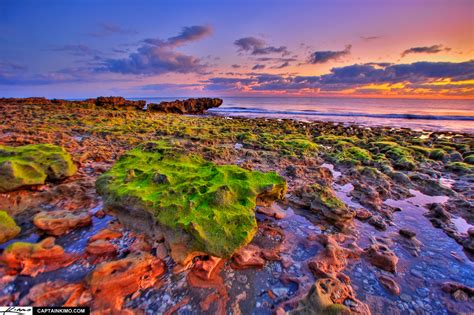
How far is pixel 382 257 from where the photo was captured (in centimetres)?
407

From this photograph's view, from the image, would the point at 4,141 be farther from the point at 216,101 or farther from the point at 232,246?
the point at 216,101

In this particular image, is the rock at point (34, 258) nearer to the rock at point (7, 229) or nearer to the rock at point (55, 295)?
the rock at point (55, 295)

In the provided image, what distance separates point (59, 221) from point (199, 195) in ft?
9.03

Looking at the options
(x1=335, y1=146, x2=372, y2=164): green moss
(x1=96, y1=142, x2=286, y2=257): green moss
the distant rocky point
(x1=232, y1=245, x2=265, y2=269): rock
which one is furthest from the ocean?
(x1=232, y1=245, x2=265, y2=269): rock

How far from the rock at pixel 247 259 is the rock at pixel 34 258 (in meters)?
2.68

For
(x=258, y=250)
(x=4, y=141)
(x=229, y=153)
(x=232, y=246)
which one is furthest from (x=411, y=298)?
(x=4, y=141)

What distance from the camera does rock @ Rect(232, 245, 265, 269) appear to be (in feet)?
12.4

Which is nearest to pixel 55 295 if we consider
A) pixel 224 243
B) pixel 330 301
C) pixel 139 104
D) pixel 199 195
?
pixel 224 243

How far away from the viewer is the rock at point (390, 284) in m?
3.48

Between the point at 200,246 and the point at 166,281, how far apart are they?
69 cm

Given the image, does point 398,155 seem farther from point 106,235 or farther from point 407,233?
point 106,235

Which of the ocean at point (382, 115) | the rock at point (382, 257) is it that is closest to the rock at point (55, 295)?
the rock at point (382, 257)

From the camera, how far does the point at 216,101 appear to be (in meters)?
56.8

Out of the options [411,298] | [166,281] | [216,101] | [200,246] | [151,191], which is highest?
[216,101]
